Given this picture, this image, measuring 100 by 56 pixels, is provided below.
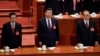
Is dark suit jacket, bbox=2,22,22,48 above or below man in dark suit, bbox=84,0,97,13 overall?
below

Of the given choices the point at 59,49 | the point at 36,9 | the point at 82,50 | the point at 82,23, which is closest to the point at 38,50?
the point at 59,49

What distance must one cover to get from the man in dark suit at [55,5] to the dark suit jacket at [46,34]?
5.29 ft

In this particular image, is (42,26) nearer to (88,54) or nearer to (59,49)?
(59,49)

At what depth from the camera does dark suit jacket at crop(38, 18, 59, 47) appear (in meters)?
7.25

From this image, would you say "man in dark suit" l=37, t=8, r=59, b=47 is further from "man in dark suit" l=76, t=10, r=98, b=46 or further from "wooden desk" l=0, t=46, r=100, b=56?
"wooden desk" l=0, t=46, r=100, b=56

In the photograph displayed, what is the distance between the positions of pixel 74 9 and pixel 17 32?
8.48 feet

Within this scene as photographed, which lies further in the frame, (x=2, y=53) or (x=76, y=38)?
(x=76, y=38)

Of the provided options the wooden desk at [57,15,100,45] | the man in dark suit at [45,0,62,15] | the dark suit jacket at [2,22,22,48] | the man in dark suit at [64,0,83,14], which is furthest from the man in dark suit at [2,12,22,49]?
the man in dark suit at [64,0,83,14]

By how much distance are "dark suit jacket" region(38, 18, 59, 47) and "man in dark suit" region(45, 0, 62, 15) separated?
161cm

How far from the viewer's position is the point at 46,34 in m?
7.28

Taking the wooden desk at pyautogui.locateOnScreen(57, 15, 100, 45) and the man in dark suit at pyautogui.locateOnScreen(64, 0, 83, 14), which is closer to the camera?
the wooden desk at pyautogui.locateOnScreen(57, 15, 100, 45)

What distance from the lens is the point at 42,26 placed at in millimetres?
7254

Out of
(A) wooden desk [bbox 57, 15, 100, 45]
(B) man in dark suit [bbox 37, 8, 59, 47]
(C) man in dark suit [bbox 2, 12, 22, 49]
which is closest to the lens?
(C) man in dark suit [bbox 2, 12, 22, 49]

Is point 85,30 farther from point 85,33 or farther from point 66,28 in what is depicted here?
point 66,28
